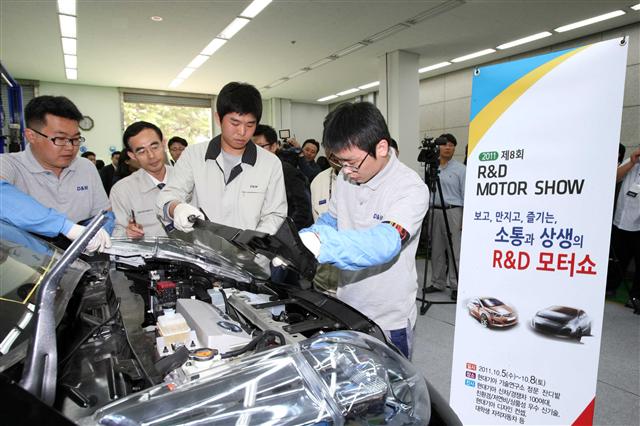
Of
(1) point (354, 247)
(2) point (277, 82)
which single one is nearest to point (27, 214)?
(1) point (354, 247)

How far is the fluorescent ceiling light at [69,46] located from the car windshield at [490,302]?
7.63m

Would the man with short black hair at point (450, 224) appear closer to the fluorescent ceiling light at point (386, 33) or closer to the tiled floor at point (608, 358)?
the tiled floor at point (608, 358)

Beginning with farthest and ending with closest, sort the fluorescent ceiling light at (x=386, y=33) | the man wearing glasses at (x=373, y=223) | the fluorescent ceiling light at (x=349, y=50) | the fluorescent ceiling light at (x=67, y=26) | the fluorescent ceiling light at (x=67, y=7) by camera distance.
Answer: the fluorescent ceiling light at (x=349, y=50) → the fluorescent ceiling light at (x=386, y=33) → the fluorescent ceiling light at (x=67, y=26) → the fluorescent ceiling light at (x=67, y=7) → the man wearing glasses at (x=373, y=223)

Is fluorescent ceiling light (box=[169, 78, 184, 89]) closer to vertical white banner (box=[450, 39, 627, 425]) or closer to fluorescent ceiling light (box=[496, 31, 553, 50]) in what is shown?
fluorescent ceiling light (box=[496, 31, 553, 50])

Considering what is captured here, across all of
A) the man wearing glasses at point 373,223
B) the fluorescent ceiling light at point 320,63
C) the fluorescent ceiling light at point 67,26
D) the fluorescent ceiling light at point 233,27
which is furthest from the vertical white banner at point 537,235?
the fluorescent ceiling light at point 320,63

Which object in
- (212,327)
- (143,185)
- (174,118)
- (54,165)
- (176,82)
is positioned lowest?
(212,327)

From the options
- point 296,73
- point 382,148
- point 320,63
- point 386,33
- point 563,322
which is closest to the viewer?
point 382,148

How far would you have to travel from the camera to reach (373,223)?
150 centimetres

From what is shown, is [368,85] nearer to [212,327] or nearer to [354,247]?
[354,247]

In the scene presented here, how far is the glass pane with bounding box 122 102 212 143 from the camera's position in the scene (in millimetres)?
10727

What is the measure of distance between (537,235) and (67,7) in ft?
20.8

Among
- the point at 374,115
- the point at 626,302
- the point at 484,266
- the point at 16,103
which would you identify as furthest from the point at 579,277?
the point at 16,103

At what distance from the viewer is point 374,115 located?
4.38ft

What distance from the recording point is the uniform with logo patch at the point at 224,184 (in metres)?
2.05
